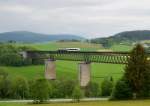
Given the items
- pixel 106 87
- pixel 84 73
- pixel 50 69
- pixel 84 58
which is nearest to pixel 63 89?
pixel 84 73

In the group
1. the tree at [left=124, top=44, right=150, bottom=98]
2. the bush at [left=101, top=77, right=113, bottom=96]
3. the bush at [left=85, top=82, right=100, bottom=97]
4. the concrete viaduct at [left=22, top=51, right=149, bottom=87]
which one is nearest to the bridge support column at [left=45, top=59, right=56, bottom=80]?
the concrete viaduct at [left=22, top=51, right=149, bottom=87]

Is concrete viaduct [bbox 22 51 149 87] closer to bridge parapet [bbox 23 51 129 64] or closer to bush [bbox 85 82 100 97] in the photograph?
bridge parapet [bbox 23 51 129 64]

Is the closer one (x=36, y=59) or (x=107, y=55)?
(x=107, y=55)

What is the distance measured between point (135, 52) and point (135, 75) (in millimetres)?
3481

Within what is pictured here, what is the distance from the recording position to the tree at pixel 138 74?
2446 inches

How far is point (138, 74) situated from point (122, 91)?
3257 mm

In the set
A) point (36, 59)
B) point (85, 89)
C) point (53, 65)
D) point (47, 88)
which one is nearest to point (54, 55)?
point (53, 65)

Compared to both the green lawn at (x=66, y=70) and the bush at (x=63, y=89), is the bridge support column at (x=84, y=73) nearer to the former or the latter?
the bush at (x=63, y=89)

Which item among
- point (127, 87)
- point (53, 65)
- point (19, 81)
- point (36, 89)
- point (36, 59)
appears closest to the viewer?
point (127, 87)

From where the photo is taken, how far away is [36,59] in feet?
454

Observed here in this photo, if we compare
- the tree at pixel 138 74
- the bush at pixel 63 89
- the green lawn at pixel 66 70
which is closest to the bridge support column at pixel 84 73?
the bush at pixel 63 89

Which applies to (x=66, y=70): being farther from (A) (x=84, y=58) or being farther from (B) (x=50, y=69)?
(A) (x=84, y=58)

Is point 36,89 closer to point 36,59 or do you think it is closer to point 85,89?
point 85,89

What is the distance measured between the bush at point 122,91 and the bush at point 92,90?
2617 centimetres
